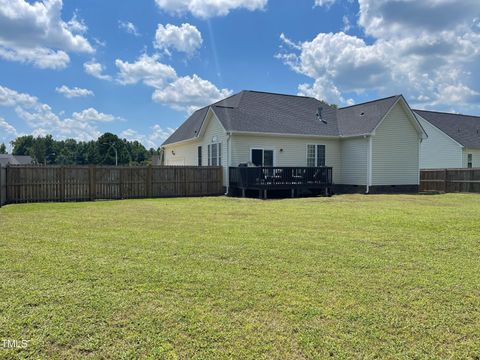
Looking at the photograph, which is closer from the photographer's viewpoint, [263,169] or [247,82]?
[263,169]

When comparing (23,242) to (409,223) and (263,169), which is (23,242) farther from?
(263,169)

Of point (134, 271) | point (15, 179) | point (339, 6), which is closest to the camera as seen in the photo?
point (134, 271)

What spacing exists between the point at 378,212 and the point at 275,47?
1575 cm

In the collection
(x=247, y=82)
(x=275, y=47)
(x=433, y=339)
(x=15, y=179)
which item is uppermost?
(x=275, y=47)

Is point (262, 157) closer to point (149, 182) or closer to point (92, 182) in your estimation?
point (149, 182)

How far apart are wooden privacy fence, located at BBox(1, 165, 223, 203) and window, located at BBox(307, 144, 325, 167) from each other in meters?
5.02

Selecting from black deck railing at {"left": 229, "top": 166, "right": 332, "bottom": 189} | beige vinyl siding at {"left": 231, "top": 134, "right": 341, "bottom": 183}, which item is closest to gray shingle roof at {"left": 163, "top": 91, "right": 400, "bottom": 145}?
beige vinyl siding at {"left": 231, "top": 134, "right": 341, "bottom": 183}

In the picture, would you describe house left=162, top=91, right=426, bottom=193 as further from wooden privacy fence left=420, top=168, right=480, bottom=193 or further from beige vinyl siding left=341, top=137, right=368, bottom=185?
wooden privacy fence left=420, top=168, right=480, bottom=193

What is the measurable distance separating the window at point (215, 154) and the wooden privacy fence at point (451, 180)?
13.2 meters

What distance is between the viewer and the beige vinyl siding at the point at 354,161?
19328 mm

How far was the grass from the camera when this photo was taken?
292 centimetres

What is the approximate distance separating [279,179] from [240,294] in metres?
13.4

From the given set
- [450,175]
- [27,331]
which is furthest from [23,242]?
[450,175]

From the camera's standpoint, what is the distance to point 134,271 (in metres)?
4.69
